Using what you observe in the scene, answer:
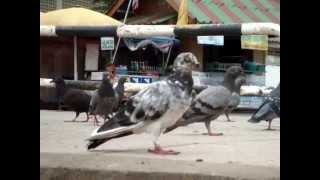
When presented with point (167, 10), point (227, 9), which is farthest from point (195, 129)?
point (167, 10)

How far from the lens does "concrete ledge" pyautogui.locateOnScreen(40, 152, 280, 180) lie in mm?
3311

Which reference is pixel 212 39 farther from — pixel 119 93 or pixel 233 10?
pixel 119 93

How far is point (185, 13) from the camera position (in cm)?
944

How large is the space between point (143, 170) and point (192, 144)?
1583 millimetres

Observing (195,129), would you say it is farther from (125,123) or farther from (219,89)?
(125,123)

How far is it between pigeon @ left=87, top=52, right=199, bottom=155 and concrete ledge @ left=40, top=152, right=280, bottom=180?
1.46 feet

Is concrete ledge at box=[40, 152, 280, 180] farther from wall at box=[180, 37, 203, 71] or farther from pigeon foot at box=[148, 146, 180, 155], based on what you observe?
wall at box=[180, 37, 203, 71]

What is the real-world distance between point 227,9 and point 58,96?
3.74 metres

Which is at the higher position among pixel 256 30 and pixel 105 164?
pixel 256 30

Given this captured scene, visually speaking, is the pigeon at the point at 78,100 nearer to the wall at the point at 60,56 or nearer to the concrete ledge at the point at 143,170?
the wall at the point at 60,56

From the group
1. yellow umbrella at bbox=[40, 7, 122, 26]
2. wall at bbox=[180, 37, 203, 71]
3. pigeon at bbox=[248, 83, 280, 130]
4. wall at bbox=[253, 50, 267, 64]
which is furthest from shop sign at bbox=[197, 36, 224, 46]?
pigeon at bbox=[248, 83, 280, 130]

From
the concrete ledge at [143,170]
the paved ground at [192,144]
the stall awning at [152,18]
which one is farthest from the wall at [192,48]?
the concrete ledge at [143,170]

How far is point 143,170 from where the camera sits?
3.43m

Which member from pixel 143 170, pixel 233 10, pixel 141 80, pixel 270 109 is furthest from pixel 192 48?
pixel 143 170
